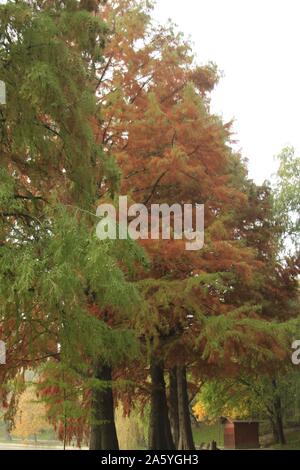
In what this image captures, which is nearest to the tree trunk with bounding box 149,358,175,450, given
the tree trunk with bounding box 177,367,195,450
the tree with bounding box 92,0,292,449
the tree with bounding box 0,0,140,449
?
the tree with bounding box 92,0,292,449

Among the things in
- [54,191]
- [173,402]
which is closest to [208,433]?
[173,402]

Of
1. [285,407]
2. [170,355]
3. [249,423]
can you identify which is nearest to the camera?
[170,355]

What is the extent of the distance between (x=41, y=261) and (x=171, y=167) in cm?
753

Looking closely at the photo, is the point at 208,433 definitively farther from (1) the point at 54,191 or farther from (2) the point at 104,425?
(1) the point at 54,191

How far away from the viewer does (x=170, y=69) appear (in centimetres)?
1644

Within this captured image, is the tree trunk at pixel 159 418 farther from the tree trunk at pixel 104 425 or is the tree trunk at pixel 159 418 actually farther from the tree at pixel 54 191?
the tree at pixel 54 191

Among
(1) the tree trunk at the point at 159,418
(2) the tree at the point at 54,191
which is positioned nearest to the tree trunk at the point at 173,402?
(1) the tree trunk at the point at 159,418

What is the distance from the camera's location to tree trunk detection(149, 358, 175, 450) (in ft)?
56.2

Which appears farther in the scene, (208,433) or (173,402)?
(208,433)

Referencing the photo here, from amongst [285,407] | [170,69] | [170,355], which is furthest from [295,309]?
[285,407]

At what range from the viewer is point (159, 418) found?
17.5m

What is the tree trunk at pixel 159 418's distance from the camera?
56.2 feet

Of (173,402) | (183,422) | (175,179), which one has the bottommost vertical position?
(183,422)

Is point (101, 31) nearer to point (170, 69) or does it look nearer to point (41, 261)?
point (41, 261)
